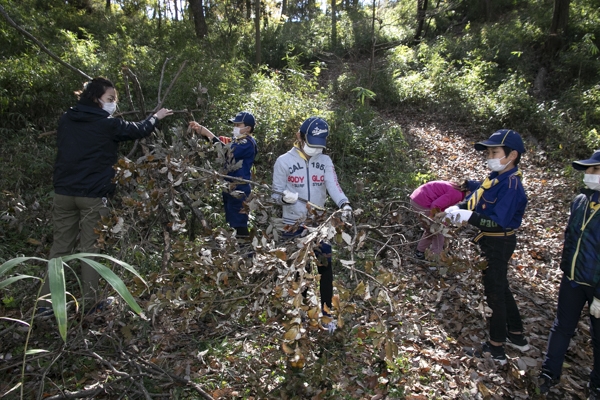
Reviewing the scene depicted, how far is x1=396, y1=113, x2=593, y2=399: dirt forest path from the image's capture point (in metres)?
3.39

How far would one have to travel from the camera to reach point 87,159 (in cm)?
356

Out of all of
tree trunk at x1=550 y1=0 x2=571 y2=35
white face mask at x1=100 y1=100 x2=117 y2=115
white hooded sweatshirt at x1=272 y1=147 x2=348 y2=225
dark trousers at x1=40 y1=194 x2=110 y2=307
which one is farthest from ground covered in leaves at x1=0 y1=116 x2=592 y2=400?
tree trunk at x1=550 y1=0 x2=571 y2=35

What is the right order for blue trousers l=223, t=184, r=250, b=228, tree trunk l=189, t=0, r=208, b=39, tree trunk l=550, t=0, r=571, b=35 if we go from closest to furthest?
blue trousers l=223, t=184, r=250, b=228 → tree trunk l=550, t=0, r=571, b=35 → tree trunk l=189, t=0, r=208, b=39

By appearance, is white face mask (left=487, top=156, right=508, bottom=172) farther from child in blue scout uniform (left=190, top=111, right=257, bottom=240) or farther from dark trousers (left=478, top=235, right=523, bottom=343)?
child in blue scout uniform (left=190, top=111, right=257, bottom=240)

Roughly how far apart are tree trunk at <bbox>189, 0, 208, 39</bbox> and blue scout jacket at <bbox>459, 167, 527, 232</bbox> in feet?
37.8

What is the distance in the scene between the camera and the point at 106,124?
3.56 meters

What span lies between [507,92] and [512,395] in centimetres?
860

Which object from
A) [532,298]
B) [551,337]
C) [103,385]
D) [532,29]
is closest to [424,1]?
[532,29]

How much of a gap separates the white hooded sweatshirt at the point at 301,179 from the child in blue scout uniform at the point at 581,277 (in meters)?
1.84

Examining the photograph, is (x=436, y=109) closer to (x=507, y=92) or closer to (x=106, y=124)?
(x=507, y=92)

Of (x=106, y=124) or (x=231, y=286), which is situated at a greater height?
(x=106, y=124)

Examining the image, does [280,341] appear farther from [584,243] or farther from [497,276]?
[584,243]

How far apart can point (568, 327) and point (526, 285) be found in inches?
66.5

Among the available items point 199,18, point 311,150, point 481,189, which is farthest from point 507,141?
point 199,18
